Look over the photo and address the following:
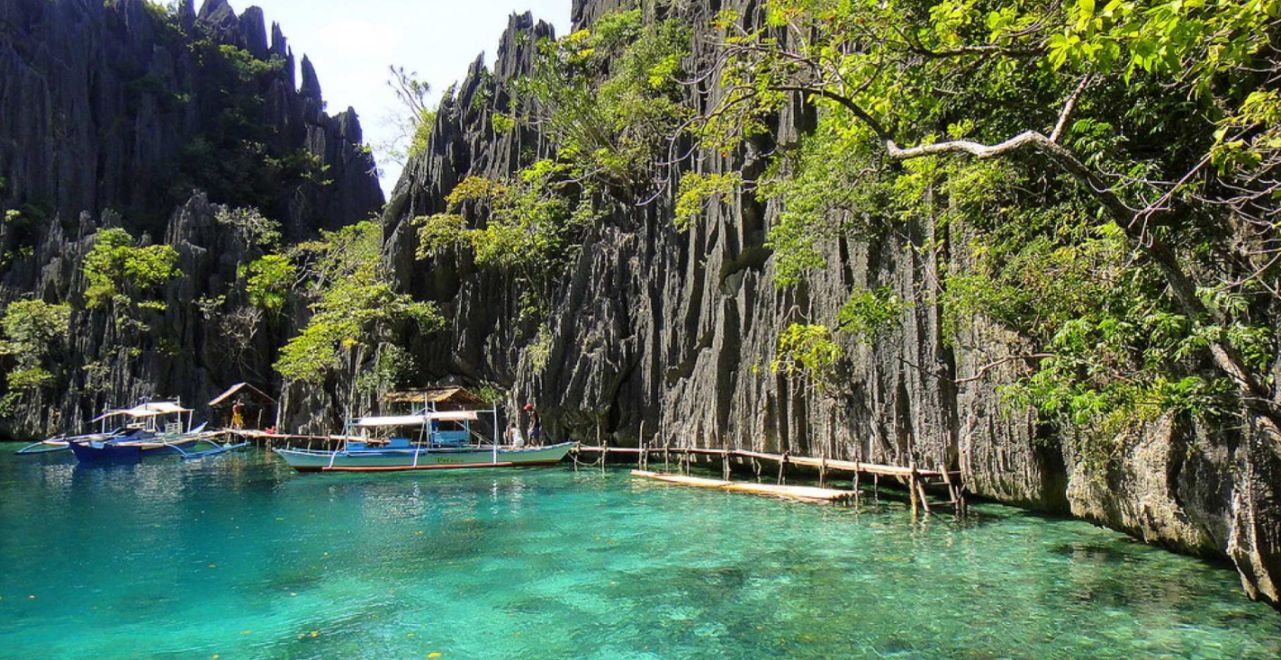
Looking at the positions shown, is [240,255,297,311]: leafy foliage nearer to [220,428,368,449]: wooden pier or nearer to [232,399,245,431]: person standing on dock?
[232,399,245,431]: person standing on dock

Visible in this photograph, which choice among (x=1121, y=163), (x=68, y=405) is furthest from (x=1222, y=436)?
(x=68, y=405)

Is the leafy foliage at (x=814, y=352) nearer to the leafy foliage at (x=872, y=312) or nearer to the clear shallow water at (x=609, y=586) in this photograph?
the leafy foliage at (x=872, y=312)

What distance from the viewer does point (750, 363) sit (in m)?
22.3

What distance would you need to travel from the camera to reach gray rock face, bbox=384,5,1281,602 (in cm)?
1012

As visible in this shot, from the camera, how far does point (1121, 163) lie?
856 cm

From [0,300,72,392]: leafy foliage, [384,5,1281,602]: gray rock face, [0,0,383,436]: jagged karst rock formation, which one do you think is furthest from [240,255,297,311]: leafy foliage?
[0,300,72,392]: leafy foliage

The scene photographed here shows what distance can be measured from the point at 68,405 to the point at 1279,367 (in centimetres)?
5349

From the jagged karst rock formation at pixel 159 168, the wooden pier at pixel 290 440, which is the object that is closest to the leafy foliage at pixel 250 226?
the jagged karst rock formation at pixel 159 168

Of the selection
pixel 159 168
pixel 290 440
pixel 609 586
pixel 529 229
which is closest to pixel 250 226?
pixel 159 168

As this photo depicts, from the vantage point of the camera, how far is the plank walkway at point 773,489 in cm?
1709

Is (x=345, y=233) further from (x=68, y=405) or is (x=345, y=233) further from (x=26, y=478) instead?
(x=26, y=478)

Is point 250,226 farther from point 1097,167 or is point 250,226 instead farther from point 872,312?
point 1097,167

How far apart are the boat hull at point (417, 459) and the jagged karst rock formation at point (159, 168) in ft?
66.6

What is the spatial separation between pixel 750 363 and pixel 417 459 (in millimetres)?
12926
